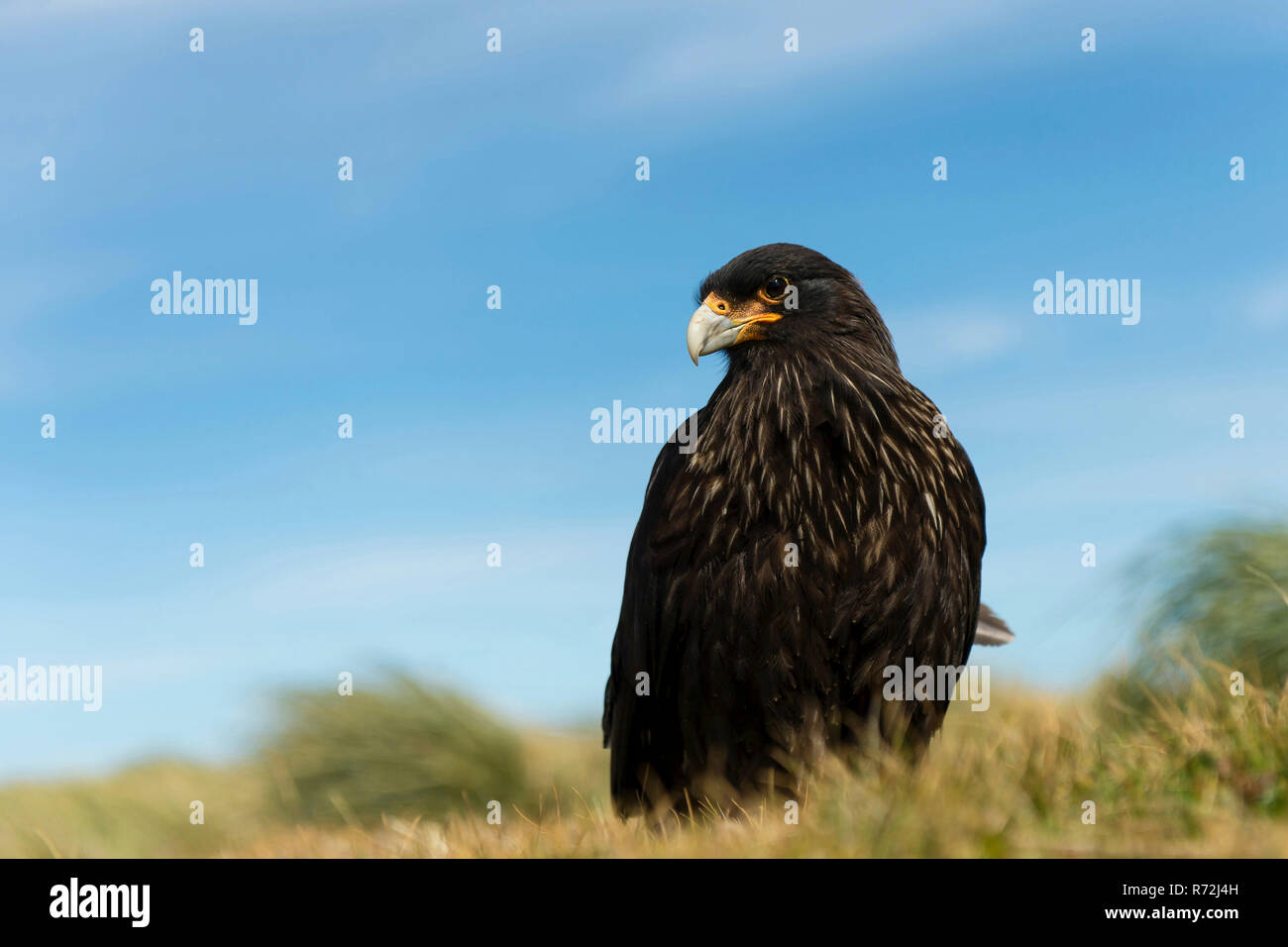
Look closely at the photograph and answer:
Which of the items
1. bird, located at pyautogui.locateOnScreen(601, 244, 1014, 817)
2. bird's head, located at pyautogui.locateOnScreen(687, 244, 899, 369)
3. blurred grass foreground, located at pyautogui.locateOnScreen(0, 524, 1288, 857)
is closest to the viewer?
blurred grass foreground, located at pyautogui.locateOnScreen(0, 524, 1288, 857)

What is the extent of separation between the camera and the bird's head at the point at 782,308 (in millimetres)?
4566

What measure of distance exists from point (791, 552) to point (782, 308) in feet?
3.61

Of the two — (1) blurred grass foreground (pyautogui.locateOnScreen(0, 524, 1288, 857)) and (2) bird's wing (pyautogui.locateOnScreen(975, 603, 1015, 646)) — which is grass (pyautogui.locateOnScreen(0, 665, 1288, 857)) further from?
(2) bird's wing (pyautogui.locateOnScreen(975, 603, 1015, 646))

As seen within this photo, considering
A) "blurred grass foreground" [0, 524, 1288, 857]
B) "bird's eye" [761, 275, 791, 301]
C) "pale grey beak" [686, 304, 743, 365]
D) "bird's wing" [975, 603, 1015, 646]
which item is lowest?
"blurred grass foreground" [0, 524, 1288, 857]

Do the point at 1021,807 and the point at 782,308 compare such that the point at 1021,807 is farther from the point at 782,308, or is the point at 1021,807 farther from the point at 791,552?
the point at 782,308

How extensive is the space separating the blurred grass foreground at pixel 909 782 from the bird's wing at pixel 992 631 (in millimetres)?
392

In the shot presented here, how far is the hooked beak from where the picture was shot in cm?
461

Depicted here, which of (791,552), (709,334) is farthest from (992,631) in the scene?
(709,334)

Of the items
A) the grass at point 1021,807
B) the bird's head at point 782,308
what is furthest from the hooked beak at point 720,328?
the grass at point 1021,807

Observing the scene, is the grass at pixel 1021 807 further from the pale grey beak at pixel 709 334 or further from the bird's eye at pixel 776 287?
the bird's eye at pixel 776 287

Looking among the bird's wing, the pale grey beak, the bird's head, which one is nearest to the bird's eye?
the bird's head

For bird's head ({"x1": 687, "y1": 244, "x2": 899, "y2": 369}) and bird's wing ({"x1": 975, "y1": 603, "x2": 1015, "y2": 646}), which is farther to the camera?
bird's wing ({"x1": 975, "y1": 603, "x2": 1015, "y2": 646})

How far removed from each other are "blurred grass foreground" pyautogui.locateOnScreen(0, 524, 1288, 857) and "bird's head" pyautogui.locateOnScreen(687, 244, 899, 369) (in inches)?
67.8
